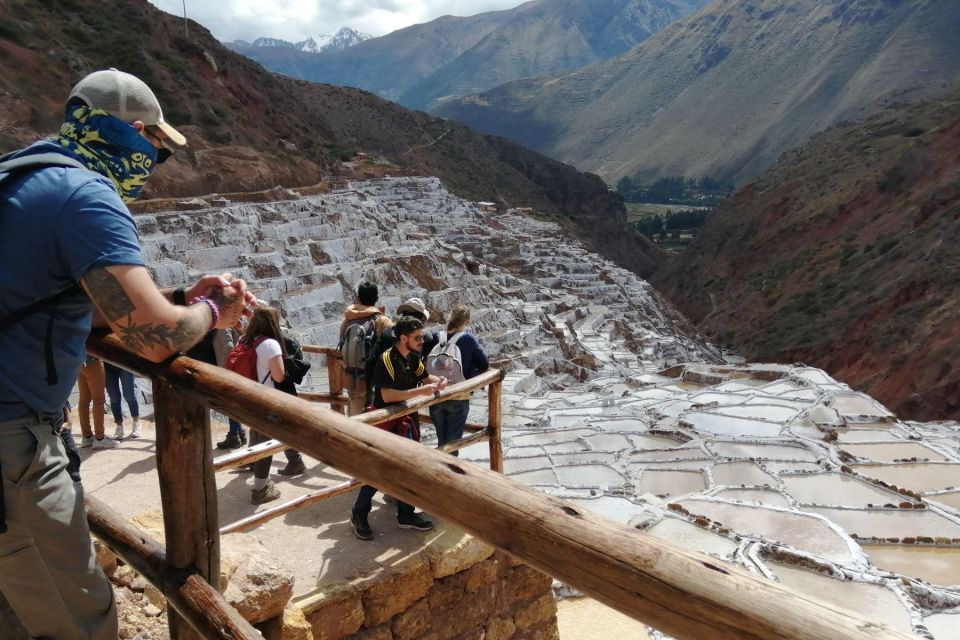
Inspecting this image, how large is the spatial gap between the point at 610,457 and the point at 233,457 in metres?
6.89

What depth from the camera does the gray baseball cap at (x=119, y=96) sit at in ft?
5.85

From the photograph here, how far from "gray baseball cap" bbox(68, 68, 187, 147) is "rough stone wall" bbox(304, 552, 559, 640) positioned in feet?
7.28

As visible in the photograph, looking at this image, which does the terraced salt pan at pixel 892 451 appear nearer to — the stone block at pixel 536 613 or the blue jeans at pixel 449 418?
the stone block at pixel 536 613

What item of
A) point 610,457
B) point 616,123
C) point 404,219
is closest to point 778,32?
point 616,123

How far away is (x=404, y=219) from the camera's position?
1140 inches

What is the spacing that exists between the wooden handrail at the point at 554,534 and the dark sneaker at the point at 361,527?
2.12 meters

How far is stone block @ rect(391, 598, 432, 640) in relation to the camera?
347 centimetres

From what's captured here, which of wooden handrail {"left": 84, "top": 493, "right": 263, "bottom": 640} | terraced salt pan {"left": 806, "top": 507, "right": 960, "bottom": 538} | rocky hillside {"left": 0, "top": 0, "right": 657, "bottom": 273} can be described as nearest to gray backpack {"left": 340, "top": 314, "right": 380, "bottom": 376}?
wooden handrail {"left": 84, "top": 493, "right": 263, "bottom": 640}

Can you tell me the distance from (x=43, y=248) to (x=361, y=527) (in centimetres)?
256

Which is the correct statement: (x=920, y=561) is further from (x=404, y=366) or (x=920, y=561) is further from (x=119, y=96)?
(x=119, y=96)

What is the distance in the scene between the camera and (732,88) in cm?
12131

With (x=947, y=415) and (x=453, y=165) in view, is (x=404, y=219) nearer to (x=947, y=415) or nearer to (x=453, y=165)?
(x=947, y=415)

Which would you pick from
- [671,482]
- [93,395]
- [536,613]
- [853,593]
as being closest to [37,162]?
[536,613]

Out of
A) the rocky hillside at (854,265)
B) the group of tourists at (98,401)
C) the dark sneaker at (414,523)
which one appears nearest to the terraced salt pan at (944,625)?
the dark sneaker at (414,523)
